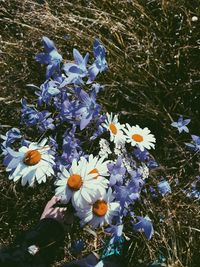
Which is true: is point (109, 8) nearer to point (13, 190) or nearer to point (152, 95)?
point (152, 95)

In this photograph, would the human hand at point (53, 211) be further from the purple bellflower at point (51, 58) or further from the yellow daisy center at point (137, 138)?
the purple bellflower at point (51, 58)

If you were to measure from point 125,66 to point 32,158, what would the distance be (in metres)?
0.64

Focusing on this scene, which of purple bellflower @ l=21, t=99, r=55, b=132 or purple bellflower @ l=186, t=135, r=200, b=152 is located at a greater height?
purple bellflower @ l=21, t=99, r=55, b=132

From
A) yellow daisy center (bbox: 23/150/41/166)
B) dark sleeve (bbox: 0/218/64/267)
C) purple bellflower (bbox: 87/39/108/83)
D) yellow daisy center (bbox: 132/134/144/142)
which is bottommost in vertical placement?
dark sleeve (bbox: 0/218/64/267)

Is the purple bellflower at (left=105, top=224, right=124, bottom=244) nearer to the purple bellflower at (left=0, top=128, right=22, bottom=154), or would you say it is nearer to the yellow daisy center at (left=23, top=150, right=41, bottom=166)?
the yellow daisy center at (left=23, top=150, right=41, bottom=166)

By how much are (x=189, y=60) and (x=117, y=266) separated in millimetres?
874

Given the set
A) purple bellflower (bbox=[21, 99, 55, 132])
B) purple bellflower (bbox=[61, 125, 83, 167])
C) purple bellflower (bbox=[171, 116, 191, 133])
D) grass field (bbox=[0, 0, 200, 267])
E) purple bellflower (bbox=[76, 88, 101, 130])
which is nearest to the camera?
purple bellflower (bbox=[76, 88, 101, 130])

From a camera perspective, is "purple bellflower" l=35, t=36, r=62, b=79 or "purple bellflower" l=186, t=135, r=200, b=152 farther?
"purple bellflower" l=186, t=135, r=200, b=152

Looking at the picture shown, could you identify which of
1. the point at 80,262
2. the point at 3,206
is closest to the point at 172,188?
the point at 80,262

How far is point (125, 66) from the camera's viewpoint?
1.91 m

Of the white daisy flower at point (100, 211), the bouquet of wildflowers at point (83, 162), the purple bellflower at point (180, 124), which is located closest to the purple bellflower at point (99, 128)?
the bouquet of wildflowers at point (83, 162)

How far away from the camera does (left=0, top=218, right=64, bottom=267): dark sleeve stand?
1654 millimetres

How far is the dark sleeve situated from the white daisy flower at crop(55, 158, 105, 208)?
0.28 meters

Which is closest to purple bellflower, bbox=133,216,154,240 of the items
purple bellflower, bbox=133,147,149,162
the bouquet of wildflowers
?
the bouquet of wildflowers
